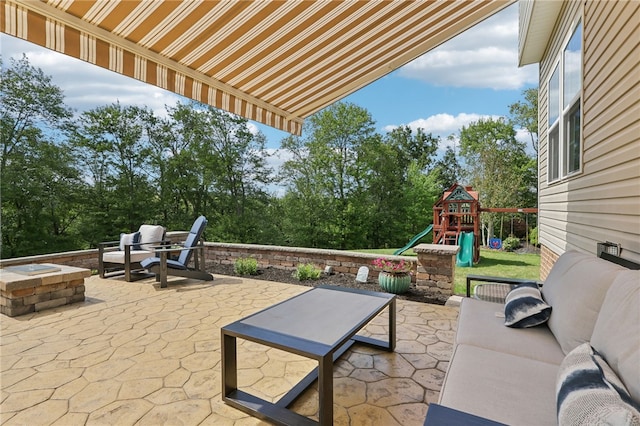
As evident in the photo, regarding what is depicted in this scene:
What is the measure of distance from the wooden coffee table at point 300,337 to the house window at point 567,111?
3.05 meters

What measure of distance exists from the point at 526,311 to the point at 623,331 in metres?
1.07

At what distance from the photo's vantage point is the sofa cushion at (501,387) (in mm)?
1308

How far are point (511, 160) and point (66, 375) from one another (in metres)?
18.8

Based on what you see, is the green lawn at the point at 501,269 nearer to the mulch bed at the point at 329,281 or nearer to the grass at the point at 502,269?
the grass at the point at 502,269

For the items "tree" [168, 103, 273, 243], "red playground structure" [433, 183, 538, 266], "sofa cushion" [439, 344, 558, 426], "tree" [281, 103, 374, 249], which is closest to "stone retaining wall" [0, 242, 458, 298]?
"sofa cushion" [439, 344, 558, 426]

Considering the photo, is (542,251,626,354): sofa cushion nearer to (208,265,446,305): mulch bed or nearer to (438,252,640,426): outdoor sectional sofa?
(438,252,640,426): outdoor sectional sofa

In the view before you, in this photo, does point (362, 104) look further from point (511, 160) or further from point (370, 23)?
point (370, 23)

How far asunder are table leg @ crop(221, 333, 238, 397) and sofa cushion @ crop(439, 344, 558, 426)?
1.41 metres

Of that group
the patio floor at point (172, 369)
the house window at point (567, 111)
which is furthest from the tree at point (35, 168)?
the house window at point (567, 111)

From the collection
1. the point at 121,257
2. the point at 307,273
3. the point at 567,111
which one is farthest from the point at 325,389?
the point at 121,257

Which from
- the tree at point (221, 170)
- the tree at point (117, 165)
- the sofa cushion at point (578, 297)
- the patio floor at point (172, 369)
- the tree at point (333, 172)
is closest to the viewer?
the sofa cushion at point (578, 297)

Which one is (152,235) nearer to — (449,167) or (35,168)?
(35,168)

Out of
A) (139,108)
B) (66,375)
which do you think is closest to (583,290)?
(66,375)

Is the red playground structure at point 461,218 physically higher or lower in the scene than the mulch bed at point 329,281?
higher
